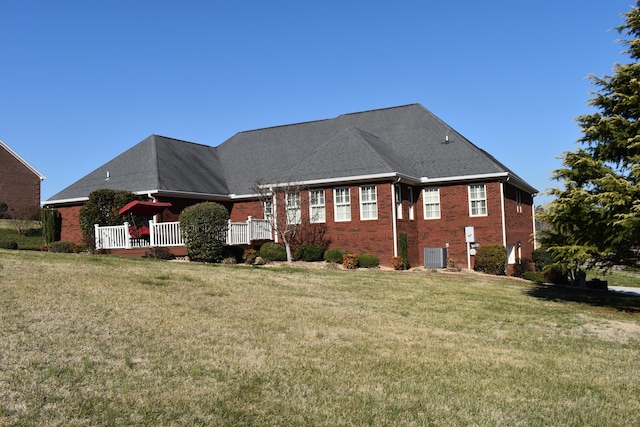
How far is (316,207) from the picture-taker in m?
24.8

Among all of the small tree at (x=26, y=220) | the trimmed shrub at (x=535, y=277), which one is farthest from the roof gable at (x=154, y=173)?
the trimmed shrub at (x=535, y=277)

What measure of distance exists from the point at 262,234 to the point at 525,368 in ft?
60.1

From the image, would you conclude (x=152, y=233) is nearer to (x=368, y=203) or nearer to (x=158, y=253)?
(x=158, y=253)

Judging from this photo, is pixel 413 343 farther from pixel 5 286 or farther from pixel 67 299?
pixel 5 286

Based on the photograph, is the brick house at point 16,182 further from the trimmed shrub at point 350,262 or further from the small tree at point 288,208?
the trimmed shrub at point 350,262

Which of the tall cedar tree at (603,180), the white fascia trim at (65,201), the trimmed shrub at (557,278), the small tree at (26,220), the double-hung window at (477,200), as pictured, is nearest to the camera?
the tall cedar tree at (603,180)

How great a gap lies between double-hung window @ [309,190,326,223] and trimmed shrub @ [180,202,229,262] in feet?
16.5

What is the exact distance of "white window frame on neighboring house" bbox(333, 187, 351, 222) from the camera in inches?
947

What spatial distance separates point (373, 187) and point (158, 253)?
9190 millimetres

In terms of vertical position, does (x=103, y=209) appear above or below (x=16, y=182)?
below

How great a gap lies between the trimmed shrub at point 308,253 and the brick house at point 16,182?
2839 centimetres

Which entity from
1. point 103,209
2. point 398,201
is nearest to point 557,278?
point 398,201

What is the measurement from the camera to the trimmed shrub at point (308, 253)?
2300 cm

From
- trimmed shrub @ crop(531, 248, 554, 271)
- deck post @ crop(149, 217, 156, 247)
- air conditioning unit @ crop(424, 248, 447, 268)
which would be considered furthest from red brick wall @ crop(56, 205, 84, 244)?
trimmed shrub @ crop(531, 248, 554, 271)
